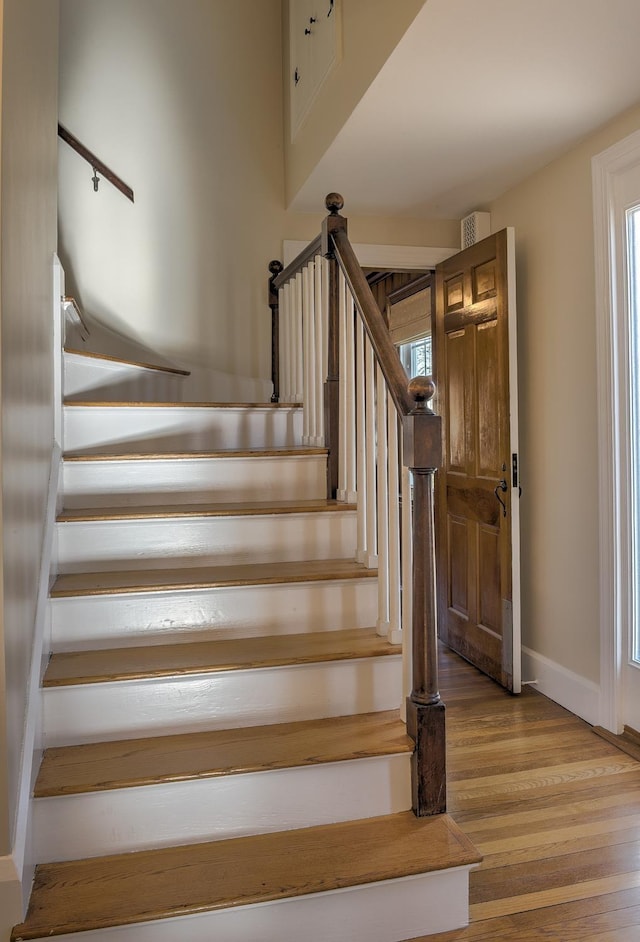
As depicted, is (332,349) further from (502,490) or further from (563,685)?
(563,685)

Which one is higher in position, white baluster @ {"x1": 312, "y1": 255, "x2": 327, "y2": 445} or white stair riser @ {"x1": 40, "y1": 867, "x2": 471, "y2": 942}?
white baluster @ {"x1": 312, "y1": 255, "x2": 327, "y2": 445}

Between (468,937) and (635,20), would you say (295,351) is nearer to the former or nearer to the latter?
(635,20)

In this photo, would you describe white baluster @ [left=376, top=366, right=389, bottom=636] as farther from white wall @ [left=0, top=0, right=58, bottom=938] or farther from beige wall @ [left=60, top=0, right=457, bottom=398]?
beige wall @ [left=60, top=0, right=457, bottom=398]

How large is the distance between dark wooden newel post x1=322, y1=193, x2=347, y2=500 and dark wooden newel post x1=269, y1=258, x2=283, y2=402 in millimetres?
1238

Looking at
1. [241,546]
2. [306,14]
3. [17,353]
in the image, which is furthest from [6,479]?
[306,14]

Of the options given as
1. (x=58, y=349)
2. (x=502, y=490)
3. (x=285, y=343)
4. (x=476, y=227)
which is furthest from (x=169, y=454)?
(x=476, y=227)

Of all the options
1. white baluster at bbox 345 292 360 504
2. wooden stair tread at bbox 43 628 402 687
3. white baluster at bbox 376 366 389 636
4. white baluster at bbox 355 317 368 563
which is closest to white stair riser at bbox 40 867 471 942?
wooden stair tread at bbox 43 628 402 687

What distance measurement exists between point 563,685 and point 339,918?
1831mm

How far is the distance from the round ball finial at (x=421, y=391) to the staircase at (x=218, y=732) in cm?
67

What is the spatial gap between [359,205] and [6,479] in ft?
9.55

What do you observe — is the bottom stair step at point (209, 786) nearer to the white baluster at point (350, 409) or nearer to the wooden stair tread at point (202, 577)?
the wooden stair tread at point (202, 577)

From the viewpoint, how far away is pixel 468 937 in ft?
5.21

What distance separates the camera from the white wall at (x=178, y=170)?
367cm

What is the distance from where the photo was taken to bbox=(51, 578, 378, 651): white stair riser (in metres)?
1.95
